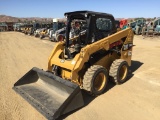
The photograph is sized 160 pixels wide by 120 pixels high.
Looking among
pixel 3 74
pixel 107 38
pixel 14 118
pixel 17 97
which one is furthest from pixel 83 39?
pixel 3 74

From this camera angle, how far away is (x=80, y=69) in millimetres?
5309

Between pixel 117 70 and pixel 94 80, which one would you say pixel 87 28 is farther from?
pixel 117 70

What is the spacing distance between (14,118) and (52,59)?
2.20 metres

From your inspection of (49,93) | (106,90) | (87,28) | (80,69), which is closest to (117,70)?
(106,90)

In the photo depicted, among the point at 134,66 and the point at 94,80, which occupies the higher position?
the point at 94,80

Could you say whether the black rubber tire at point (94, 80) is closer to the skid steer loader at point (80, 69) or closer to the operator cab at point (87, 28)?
the skid steer loader at point (80, 69)

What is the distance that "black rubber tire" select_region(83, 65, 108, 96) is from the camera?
5.21 m

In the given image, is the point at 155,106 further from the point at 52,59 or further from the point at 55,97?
the point at 52,59

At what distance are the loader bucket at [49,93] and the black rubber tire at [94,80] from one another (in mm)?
538

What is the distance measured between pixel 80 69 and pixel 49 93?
1.02m

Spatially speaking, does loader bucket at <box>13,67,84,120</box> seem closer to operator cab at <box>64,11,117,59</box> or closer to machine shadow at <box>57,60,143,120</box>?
machine shadow at <box>57,60,143,120</box>

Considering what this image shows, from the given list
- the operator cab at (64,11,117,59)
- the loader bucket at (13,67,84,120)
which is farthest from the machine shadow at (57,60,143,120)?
the operator cab at (64,11,117,59)

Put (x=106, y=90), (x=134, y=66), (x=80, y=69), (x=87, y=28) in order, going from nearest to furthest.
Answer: (x=80, y=69)
(x=87, y=28)
(x=106, y=90)
(x=134, y=66)

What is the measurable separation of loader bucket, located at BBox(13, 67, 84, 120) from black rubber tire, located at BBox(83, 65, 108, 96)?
538 millimetres
